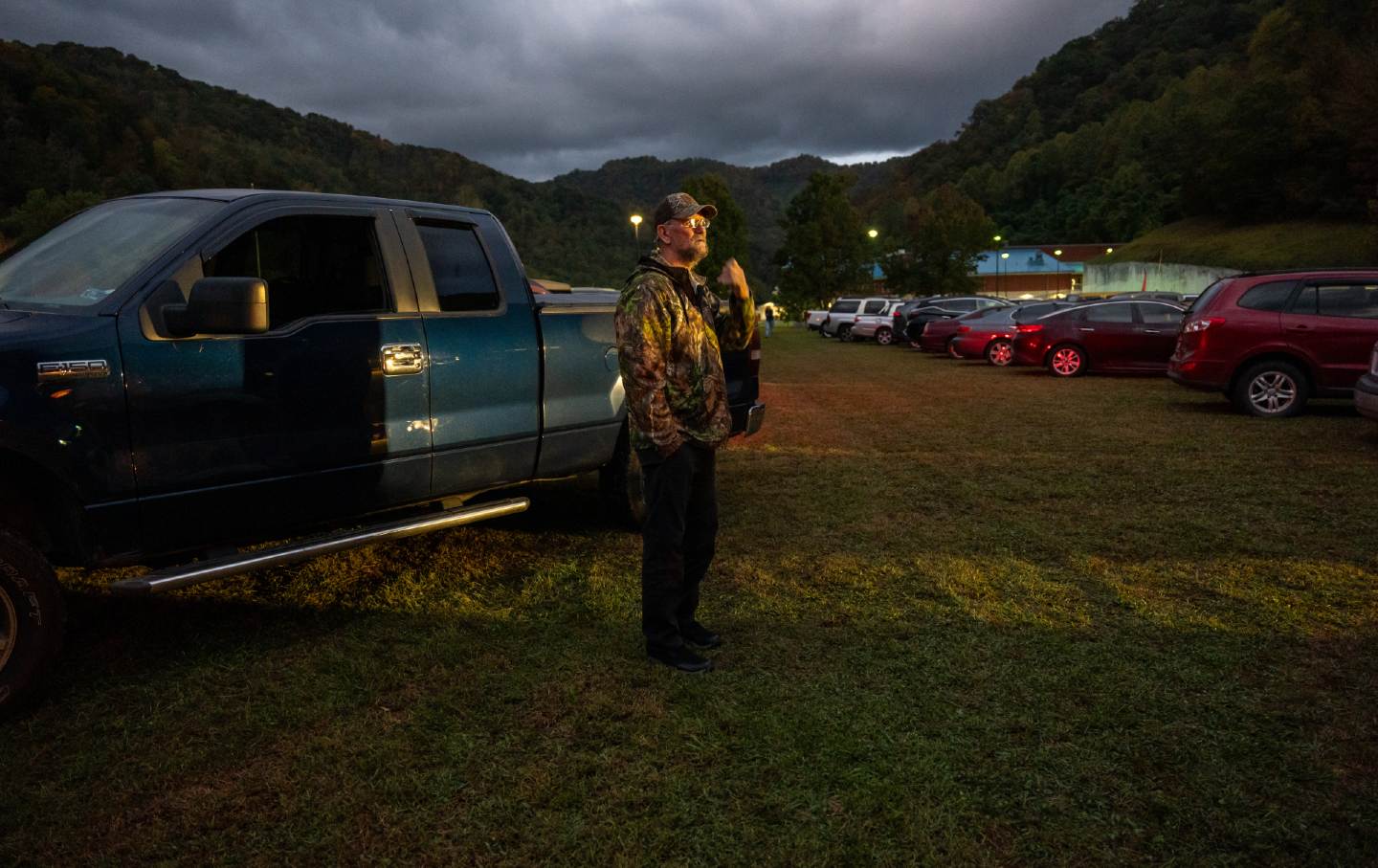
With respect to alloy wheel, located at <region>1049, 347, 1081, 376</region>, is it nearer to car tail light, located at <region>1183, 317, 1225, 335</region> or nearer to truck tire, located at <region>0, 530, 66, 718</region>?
car tail light, located at <region>1183, 317, 1225, 335</region>

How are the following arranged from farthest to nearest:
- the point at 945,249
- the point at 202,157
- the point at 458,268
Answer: the point at 945,249 → the point at 202,157 → the point at 458,268

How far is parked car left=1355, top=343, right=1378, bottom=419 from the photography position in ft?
26.9

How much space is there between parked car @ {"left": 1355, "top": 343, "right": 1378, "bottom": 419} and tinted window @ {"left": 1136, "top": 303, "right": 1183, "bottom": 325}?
28.7ft

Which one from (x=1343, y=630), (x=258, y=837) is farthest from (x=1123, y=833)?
(x=258, y=837)

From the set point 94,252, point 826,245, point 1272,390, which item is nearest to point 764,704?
point 94,252

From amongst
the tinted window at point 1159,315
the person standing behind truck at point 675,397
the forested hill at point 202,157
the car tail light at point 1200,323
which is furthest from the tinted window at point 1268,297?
the forested hill at point 202,157

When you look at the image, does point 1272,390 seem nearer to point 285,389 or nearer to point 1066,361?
point 1066,361

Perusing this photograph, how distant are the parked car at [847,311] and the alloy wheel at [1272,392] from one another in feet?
84.7

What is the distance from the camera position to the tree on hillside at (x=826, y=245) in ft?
240

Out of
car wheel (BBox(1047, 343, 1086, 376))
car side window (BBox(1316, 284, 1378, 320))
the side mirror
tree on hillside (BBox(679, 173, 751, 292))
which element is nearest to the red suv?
car side window (BBox(1316, 284, 1378, 320))

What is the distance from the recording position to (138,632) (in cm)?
436

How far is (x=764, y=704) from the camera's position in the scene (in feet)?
11.6

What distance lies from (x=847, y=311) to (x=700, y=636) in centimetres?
3701

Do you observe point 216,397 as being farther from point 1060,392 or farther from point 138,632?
point 1060,392
